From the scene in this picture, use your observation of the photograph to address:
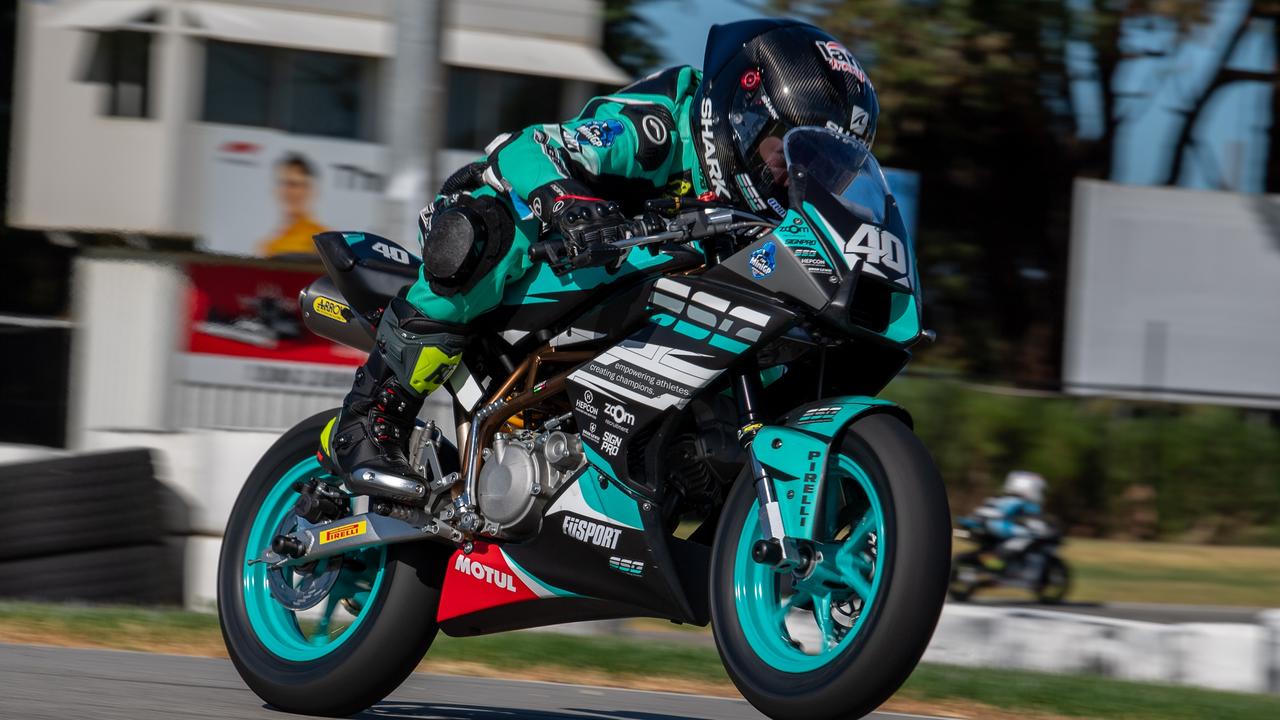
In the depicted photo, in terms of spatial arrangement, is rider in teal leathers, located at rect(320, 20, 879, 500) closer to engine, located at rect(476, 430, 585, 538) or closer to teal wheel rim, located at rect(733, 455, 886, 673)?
engine, located at rect(476, 430, 585, 538)

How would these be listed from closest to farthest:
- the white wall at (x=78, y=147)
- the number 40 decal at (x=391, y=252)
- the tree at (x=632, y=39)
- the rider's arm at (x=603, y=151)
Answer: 1. the rider's arm at (x=603, y=151)
2. the number 40 decal at (x=391, y=252)
3. the white wall at (x=78, y=147)
4. the tree at (x=632, y=39)

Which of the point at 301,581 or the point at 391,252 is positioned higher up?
the point at 391,252

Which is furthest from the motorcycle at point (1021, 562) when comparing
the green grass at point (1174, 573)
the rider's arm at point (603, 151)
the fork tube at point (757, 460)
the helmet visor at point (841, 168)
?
the helmet visor at point (841, 168)

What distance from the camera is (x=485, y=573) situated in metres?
4.74

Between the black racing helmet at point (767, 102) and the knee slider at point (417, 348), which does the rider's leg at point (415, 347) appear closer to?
the knee slider at point (417, 348)

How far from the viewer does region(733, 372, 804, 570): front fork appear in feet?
13.1

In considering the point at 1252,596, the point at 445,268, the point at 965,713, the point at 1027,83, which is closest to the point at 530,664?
the point at 965,713

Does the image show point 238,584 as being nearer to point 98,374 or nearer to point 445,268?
point 445,268

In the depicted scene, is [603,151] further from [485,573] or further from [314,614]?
[314,614]

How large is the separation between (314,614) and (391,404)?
778 mm

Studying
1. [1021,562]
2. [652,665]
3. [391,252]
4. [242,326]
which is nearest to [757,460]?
[391,252]

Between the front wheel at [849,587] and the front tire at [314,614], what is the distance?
107 cm

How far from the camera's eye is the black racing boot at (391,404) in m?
4.88

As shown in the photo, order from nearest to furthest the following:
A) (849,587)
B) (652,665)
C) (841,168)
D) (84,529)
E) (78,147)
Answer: (849,587) → (841,168) → (652,665) → (84,529) → (78,147)
